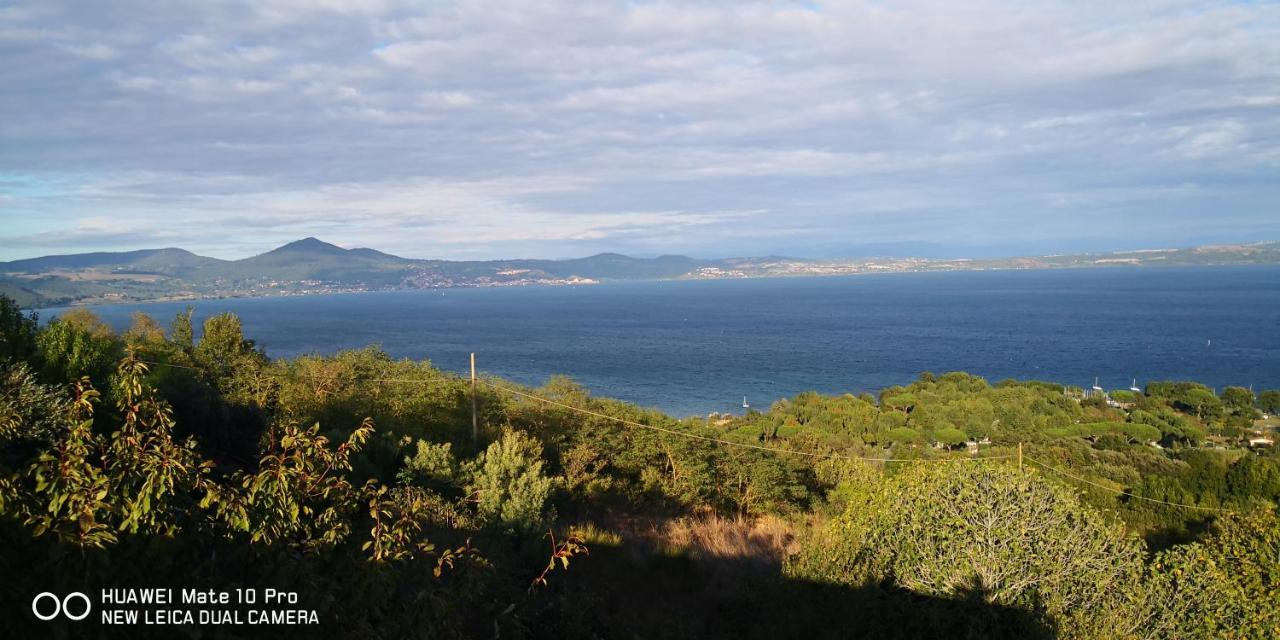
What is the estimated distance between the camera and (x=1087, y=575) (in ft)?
19.6

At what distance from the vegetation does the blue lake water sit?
26.0 meters

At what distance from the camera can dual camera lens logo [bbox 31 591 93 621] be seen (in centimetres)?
258

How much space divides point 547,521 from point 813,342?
6824 centimetres

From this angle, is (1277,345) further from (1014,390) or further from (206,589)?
(206,589)

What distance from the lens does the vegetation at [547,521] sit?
3195 millimetres

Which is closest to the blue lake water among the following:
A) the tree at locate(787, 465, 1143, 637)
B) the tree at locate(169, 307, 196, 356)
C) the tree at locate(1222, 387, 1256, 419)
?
the tree at locate(1222, 387, 1256, 419)

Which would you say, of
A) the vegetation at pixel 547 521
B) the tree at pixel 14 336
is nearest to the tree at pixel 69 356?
the vegetation at pixel 547 521

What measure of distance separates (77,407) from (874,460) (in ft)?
63.9

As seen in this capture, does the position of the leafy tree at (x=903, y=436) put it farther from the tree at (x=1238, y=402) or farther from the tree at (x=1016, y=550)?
the tree at (x=1016, y=550)

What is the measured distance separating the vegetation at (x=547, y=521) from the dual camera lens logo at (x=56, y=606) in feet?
0.11

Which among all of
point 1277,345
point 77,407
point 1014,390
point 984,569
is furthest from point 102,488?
point 1277,345

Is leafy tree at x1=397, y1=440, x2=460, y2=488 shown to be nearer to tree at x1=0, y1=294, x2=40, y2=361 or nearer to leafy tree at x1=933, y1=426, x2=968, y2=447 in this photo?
tree at x1=0, y1=294, x2=40, y2=361

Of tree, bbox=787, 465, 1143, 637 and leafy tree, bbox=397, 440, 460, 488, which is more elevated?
tree, bbox=787, 465, 1143, 637

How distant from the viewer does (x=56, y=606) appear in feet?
8.58
